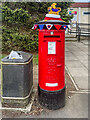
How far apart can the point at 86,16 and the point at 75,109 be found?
96.6 feet

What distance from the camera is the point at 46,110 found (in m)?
3.24

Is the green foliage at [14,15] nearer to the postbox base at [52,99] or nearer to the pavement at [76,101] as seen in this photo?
the pavement at [76,101]

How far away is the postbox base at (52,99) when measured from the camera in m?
3.23

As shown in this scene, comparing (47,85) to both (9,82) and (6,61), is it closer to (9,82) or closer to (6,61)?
(9,82)

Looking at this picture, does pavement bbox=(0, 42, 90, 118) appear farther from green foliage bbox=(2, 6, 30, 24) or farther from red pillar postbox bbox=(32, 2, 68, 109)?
green foliage bbox=(2, 6, 30, 24)

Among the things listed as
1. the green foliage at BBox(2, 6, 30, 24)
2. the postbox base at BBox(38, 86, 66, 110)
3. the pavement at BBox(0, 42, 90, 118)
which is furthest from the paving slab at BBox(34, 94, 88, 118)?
the green foliage at BBox(2, 6, 30, 24)

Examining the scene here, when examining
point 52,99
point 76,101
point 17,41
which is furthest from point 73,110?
point 17,41

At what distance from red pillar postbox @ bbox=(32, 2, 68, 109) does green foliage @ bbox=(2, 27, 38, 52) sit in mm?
5072

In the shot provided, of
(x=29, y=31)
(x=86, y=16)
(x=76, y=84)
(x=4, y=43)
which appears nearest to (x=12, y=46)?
(x=4, y=43)

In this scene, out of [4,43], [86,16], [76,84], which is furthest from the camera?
[86,16]

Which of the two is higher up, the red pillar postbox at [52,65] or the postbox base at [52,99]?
the red pillar postbox at [52,65]

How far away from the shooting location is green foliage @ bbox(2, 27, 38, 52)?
813 centimetres

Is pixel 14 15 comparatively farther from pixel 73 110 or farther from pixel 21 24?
pixel 73 110

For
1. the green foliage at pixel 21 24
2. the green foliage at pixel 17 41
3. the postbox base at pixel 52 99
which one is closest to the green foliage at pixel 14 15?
the green foliage at pixel 21 24
